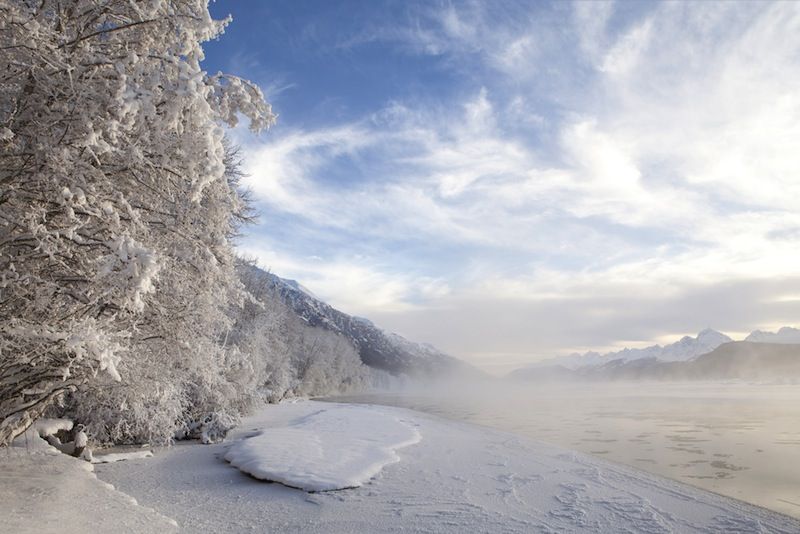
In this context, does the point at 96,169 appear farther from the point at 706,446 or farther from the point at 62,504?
the point at 706,446

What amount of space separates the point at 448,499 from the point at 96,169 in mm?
9054

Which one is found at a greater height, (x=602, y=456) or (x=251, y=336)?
(x=251, y=336)

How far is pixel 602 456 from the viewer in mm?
16906

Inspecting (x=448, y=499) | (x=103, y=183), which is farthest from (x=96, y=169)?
(x=448, y=499)

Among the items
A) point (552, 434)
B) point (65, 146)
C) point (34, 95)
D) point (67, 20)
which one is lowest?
point (552, 434)

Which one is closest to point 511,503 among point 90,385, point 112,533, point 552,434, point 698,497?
point 698,497

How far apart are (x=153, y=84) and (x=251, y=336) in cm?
3072

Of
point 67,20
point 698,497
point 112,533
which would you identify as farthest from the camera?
point 698,497

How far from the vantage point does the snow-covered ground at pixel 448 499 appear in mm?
8969

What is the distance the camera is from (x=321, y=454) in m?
14.4

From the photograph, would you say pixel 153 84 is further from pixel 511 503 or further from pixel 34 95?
pixel 511 503

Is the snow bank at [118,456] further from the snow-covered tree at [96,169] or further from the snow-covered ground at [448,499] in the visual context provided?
the snow-covered tree at [96,169]

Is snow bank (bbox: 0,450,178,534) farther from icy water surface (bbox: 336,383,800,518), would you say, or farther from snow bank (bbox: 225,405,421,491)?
icy water surface (bbox: 336,383,800,518)

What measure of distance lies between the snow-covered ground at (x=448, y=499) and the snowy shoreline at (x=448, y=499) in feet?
0.08
